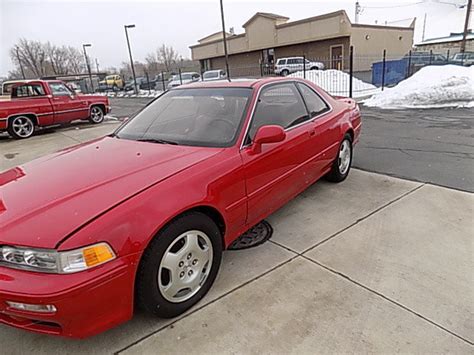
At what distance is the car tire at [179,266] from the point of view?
6.40 ft

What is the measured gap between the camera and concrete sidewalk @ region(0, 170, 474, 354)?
1.98m

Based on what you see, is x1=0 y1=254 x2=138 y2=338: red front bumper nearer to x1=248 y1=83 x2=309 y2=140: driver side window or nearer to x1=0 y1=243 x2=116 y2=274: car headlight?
x1=0 y1=243 x2=116 y2=274: car headlight

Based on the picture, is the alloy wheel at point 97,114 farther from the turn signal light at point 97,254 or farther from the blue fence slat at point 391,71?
the blue fence slat at point 391,71

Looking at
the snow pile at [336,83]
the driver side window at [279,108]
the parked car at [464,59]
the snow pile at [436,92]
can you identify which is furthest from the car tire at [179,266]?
the parked car at [464,59]

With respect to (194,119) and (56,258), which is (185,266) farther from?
(194,119)

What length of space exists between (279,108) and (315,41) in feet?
103

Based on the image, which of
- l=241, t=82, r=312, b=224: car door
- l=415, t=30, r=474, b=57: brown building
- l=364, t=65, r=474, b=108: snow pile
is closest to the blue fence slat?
l=364, t=65, r=474, b=108: snow pile

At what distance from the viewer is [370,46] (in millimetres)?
31125

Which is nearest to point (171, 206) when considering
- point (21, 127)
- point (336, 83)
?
point (21, 127)

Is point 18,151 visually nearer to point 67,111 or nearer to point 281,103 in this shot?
point 67,111

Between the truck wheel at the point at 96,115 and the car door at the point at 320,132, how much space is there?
976 centimetres

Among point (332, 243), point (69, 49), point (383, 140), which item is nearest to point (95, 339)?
point (332, 243)

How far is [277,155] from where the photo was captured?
2947 mm

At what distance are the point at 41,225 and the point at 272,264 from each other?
5.65 ft
